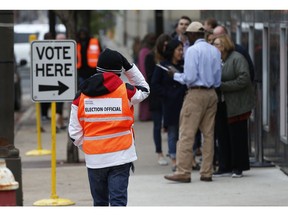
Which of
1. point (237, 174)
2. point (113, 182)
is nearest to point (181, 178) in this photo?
point (237, 174)

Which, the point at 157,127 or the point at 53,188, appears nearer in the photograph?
the point at 53,188

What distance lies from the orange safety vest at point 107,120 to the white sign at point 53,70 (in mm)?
2644

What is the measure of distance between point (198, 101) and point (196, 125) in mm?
306

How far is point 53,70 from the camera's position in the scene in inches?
444

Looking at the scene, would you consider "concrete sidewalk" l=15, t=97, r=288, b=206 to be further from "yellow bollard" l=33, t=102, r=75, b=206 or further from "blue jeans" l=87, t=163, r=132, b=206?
"blue jeans" l=87, t=163, r=132, b=206

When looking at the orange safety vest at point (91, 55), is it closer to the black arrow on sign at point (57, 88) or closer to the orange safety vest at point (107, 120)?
the black arrow on sign at point (57, 88)

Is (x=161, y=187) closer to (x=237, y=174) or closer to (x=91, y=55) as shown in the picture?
(x=237, y=174)

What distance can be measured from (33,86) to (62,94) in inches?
12.6

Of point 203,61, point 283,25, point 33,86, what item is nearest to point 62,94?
point 33,86

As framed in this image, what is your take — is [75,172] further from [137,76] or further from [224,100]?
[137,76]

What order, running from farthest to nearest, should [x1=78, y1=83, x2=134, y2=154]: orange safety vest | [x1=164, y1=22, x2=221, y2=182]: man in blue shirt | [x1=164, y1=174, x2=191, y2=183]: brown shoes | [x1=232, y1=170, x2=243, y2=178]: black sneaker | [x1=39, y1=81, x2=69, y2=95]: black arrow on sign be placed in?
1. [x1=232, y1=170, x2=243, y2=178]: black sneaker
2. [x1=164, y1=174, x2=191, y2=183]: brown shoes
3. [x1=164, y1=22, x2=221, y2=182]: man in blue shirt
4. [x1=39, y1=81, x2=69, y2=95]: black arrow on sign
5. [x1=78, y1=83, x2=134, y2=154]: orange safety vest

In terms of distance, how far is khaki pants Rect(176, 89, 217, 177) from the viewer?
12320 mm

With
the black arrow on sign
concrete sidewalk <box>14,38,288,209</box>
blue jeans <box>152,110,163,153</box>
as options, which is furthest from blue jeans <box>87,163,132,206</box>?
blue jeans <box>152,110,163,153</box>

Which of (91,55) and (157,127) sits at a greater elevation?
(91,55)
